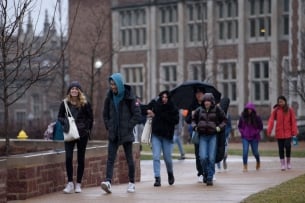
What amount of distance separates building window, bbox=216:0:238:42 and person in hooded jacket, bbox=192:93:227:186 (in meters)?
30.8

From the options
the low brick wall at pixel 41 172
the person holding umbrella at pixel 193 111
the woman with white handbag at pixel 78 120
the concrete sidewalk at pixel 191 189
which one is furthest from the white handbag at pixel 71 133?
the person holding umbrella at pixel 193 111

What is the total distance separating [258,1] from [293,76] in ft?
20.5

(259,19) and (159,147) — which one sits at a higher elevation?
(259,19)

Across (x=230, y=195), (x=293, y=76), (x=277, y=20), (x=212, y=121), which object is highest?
(x=277, y=20)

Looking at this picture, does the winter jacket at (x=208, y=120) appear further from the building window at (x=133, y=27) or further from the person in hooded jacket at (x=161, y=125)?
the building window at (x=133, y=27)

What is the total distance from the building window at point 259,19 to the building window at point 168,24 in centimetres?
518

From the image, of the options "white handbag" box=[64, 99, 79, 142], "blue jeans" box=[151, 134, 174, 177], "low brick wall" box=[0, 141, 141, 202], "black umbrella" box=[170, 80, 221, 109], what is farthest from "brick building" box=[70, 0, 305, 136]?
"white handbag" box=[64, 99, 79, 142]

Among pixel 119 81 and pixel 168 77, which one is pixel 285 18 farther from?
pixel 119 81

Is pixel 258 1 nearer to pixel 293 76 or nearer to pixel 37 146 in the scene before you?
pixel 293 76

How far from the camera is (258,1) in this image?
1774 inches

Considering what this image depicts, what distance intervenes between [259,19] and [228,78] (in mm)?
A: 3680

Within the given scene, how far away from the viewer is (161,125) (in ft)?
50.9

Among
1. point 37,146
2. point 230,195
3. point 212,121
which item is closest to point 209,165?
point 212,121

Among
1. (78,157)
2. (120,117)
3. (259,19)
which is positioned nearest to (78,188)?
(78,157)
